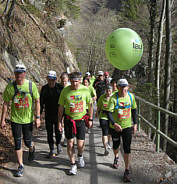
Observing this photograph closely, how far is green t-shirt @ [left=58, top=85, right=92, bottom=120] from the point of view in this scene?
4363 millimetres

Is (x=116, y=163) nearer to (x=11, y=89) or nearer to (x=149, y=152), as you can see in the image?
(x=149, y=152)

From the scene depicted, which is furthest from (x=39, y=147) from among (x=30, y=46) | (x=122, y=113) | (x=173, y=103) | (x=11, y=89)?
(x=173, y=103)

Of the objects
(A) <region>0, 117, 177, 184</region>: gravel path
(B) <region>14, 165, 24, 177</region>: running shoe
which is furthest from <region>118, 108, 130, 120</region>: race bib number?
(B) <region>14, 165, 24, 177</region>: running shoe

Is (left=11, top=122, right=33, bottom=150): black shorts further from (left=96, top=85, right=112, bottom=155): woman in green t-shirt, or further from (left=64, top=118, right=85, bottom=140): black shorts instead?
(left=96, top=85, right=112, bottom=155): woman in green t-shirt

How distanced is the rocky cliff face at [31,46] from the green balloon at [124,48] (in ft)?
15.4

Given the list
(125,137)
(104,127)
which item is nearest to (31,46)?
(104,127)

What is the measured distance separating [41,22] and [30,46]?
4361 millimetres

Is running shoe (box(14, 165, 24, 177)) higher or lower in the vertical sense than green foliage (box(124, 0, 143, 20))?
lower

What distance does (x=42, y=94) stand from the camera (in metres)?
5.22

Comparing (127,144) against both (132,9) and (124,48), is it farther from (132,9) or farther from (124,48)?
(132,9)

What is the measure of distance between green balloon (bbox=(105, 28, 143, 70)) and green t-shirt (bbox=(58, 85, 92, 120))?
46.7 inches

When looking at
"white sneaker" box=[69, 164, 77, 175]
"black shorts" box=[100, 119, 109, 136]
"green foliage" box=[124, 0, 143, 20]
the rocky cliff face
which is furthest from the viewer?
"green foliage" box=[124, 0, 143, 20]

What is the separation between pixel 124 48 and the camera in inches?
191

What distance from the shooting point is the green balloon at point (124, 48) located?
4871 millimetres
